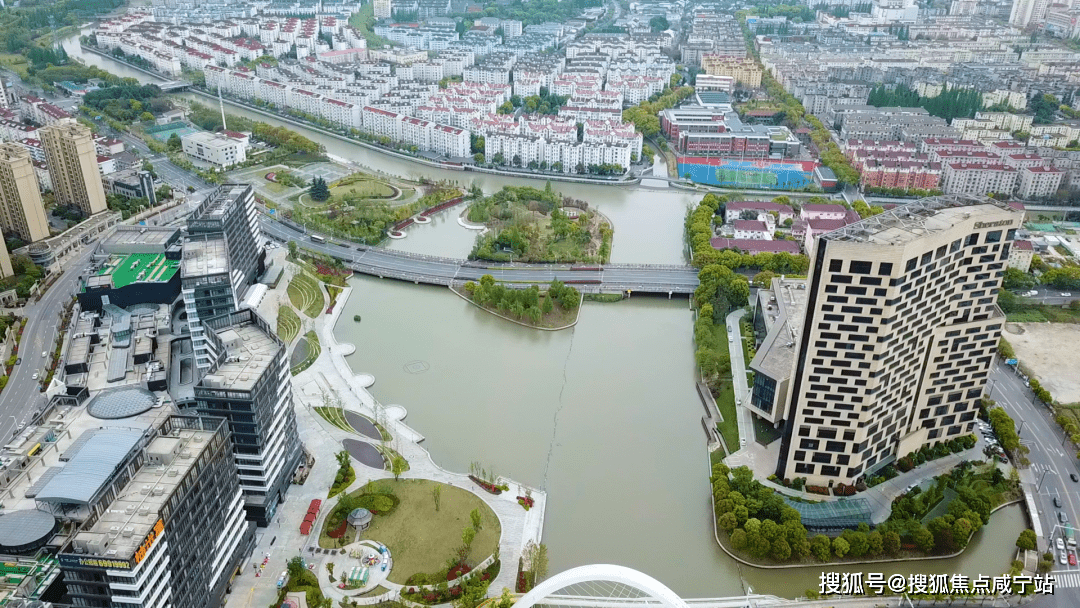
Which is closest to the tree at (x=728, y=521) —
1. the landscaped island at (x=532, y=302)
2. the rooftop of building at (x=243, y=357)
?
the rooftop of building at (x=243, y=357)

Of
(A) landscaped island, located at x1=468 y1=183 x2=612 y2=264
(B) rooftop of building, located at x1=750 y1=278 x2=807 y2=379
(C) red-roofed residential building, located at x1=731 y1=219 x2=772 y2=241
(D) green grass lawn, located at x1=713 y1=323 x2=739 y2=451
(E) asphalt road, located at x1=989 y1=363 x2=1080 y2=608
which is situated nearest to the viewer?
(E) asphalt road, located at x1=989 y1=363 x2=1080 y2=608

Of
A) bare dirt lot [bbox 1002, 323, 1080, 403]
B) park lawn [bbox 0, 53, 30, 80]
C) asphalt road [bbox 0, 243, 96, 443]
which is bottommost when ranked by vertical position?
bare dirt lot [bbox 1002, 323, 1080, 403]

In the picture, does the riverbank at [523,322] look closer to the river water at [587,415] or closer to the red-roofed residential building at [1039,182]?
the river water at [587,415]

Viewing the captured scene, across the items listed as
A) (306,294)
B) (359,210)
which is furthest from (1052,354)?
(359,210)

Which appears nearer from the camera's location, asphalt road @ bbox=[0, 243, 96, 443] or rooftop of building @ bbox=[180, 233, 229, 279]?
asphalt road @ bbox=[0, 243, 96, 443]

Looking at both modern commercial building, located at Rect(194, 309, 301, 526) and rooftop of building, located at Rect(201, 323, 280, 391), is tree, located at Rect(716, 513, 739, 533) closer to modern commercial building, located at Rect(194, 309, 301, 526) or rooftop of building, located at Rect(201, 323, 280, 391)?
modern commercial building, located at Rect(194, 309, 301, 526)

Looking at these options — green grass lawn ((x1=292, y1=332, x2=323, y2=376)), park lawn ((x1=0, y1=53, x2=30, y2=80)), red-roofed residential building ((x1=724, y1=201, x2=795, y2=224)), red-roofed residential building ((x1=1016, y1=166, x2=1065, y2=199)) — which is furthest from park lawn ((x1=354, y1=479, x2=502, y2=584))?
park lawn ((x1=0, y1=53, x2=30, y2=80))
